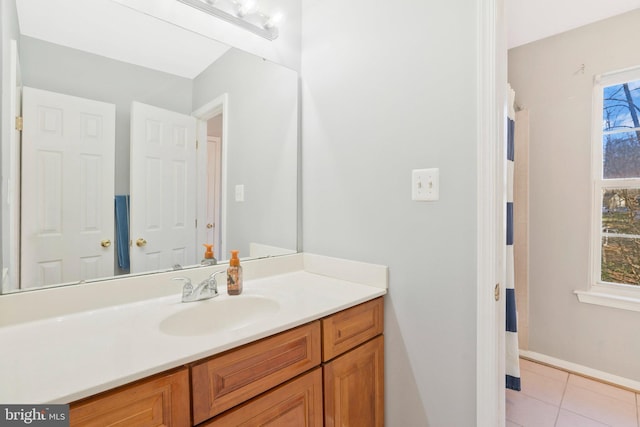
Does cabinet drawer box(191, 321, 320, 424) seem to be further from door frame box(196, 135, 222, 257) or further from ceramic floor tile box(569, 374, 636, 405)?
ceramic floor tile box(569, 374, 636, 405)

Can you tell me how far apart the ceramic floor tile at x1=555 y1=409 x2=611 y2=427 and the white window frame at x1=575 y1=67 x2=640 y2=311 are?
0.78 metres

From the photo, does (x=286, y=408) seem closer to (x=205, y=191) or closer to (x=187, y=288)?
(x=187, y=288)

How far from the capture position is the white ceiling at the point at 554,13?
1.86 meters

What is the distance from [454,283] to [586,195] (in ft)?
5.77

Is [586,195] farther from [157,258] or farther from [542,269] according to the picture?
[157,258]

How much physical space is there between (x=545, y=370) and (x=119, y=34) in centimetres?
312

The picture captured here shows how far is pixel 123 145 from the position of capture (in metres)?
1.11

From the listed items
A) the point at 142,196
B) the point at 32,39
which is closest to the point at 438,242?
the point at 142,196

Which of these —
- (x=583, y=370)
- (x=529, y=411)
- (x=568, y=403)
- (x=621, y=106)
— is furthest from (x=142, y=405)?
(x=621, y=106)

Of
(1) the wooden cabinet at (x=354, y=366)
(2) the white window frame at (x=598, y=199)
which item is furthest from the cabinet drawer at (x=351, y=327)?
(2) the white window frame at (x=598, y=199)

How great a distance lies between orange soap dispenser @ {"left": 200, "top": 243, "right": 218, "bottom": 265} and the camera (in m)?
1.31

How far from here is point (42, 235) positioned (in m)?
0.96

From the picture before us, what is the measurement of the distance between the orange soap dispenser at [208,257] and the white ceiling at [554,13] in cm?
224

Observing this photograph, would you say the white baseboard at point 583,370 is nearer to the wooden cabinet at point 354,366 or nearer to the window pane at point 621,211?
the window pane at point 621,211
